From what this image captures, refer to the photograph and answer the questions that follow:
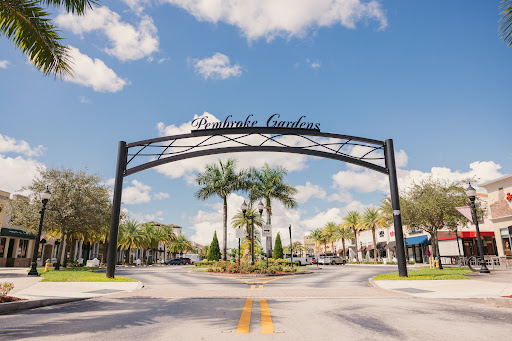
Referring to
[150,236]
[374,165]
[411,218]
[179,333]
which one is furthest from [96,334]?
[150,236]

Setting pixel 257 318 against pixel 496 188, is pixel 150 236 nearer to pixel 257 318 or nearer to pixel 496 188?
pixel 496 188

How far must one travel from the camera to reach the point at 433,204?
24688mm

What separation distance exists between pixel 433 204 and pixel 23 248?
43.4m

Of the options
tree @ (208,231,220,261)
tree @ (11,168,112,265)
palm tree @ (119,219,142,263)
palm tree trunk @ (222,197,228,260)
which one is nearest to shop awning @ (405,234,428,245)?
tree @ (208,231,220,261)

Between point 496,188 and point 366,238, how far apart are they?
42917 mm

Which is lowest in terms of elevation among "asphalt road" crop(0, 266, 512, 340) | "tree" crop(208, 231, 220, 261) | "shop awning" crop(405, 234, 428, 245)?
"asphalt road" crop(0, 266, 512, 340)

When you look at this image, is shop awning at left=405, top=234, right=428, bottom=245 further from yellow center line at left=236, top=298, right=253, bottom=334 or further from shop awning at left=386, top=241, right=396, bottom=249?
yellow center line at left=236, top=298, right=253, bottom=334

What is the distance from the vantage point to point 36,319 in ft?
22.0

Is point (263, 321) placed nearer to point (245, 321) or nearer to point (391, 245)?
point (245, 321)

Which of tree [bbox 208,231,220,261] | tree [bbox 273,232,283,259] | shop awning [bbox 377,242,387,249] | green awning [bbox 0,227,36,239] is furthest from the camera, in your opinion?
shop awning [bbox 377,242,387,249]

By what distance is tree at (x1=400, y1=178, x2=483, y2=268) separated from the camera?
984 inches

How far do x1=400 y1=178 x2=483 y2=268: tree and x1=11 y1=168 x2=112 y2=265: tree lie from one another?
991 inches

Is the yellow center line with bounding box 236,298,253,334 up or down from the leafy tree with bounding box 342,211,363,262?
down

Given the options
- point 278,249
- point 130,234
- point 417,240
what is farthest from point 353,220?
point 130,234
